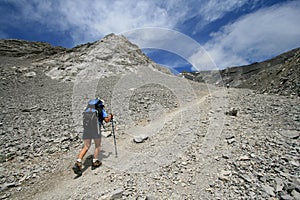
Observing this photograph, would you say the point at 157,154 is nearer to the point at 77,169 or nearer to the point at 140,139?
the point at 140,139

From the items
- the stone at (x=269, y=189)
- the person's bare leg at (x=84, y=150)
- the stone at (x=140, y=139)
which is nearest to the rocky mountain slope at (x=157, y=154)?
the stone at (x=269, y=189)

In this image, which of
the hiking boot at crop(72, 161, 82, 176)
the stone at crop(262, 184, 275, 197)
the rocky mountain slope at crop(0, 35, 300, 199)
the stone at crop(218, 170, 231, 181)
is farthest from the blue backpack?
the stone at crop(262, 184, 275, 197)

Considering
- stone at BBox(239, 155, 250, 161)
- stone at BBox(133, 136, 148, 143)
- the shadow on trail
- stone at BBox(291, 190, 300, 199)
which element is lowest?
the shadow on trail

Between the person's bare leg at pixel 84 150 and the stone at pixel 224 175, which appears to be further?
the person's bare leg at pixel 84 150

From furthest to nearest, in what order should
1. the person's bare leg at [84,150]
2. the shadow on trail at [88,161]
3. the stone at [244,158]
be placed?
the shadow on trail at [88,161], the person's bare leg at [84,150], the stone at [244,158]

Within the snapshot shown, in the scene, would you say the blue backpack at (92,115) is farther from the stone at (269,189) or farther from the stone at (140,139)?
the stone at (269,189)

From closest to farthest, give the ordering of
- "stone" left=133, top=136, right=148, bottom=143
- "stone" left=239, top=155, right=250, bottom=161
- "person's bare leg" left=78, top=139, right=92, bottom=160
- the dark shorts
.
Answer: "stone" left=239, top=155, right=250, bottom=161, "person's bare leg" left=78, top=139, right=92, bottom=160, the dark shorts, "stone" left=133, top=136, right=148, bottom=143

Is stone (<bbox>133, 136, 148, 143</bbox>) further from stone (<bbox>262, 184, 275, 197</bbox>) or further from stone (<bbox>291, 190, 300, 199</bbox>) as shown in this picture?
stone (<bbox>291, 190, 300, 199</bbox>)

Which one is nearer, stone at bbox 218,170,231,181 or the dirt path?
stone at bbox 218,170,231,181

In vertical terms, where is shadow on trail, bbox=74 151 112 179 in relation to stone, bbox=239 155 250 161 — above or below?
below

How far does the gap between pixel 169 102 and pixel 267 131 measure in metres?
6.55

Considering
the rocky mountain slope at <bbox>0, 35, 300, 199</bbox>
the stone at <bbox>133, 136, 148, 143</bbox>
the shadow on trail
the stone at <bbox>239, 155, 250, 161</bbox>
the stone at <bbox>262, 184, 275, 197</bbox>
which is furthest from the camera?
the stone at <bbox>133, 136, 148, 143</bbox>

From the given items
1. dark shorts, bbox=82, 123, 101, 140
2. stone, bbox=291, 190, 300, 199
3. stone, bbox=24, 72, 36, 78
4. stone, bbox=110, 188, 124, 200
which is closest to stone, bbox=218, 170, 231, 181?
stone, bbox=291, 190, 300, 199

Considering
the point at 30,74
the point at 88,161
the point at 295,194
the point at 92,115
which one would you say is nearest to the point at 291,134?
the point at 295,194
